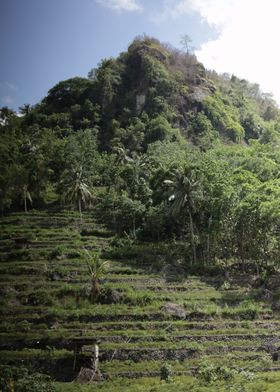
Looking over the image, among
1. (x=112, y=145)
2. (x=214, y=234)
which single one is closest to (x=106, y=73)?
(x=112, y=145)

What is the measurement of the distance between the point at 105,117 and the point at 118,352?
69.5 m

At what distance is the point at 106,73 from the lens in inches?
3903

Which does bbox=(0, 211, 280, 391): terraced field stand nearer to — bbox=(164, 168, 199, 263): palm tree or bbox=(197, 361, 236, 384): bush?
bbox=(197, 361, 236, 384): bush

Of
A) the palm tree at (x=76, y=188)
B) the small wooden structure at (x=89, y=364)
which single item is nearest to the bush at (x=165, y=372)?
the small wooden structure at (x=89, y=364)

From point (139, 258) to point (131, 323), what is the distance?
13751mm

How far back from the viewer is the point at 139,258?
47.6 metres

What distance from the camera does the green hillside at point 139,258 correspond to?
30.0 meters

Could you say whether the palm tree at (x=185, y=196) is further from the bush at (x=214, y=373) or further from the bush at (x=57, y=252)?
the bush at (x=214, y=373)

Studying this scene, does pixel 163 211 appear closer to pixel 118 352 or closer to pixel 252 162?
pixel 252 162

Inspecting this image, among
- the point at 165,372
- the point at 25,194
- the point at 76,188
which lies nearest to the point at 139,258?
the point at 76,188

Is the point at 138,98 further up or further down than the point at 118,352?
further up

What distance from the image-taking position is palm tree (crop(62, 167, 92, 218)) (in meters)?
58.8

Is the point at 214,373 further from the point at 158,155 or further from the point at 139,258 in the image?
the point at 158,155

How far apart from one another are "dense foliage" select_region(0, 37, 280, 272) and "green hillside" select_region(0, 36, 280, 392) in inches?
9.5
